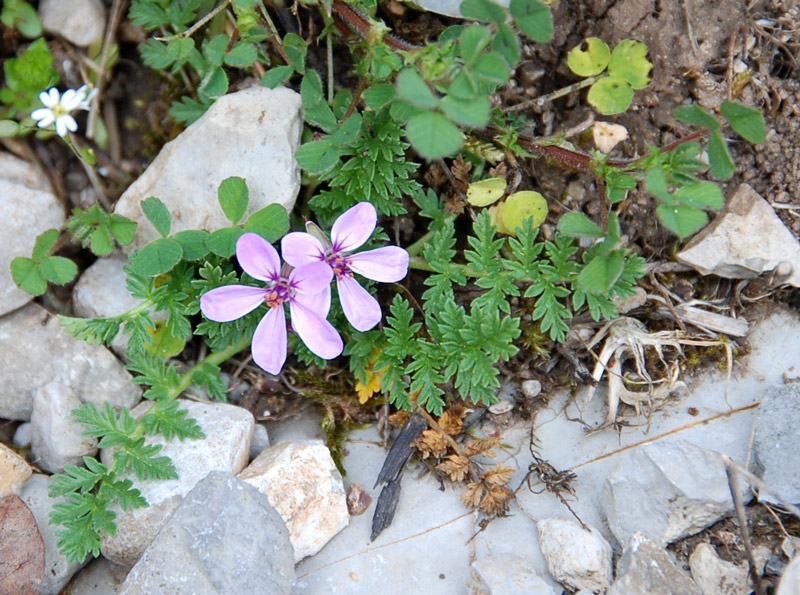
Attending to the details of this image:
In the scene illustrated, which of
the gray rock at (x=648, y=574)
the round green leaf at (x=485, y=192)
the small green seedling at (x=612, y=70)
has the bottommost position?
the gray rock at (x=648, y=574)

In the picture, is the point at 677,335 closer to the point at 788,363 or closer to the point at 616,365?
the point at 616,365

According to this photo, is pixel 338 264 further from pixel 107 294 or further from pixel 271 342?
pixel 107 294

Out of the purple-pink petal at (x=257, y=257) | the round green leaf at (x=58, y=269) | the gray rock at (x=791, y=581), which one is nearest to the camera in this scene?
the gray rock at (x=791, y=581)

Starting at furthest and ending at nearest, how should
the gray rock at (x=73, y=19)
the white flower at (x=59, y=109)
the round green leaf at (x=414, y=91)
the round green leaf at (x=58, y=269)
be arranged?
the gray rock at (x=73, y=19)
the white flower at (x=59, y=109)
the round green leaf at (x=58, y=269)
the round green leaf at (x=414, y=91)

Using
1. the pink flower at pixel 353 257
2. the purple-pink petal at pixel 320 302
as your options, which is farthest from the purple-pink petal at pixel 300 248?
the purple-pink petal at pixel 320 302

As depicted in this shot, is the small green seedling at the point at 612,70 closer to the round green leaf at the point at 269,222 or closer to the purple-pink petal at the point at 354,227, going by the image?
the purple-pink petal at the point at 354,227

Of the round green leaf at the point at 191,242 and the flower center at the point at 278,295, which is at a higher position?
the round green leaf at the point at 191,242

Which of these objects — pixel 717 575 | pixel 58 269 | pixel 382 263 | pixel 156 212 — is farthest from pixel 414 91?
pixel 717 575
